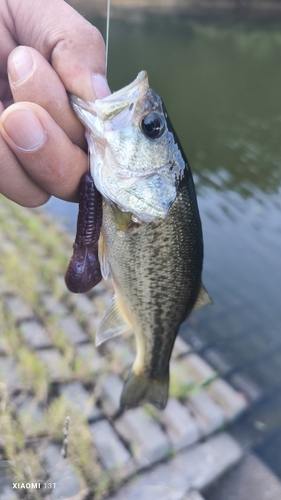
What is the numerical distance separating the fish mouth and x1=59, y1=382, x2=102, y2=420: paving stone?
2014 millimetres

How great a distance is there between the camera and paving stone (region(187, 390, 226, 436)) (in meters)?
3.05

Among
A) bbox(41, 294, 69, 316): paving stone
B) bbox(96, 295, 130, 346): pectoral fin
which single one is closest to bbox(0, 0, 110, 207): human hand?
bbox(96, 295, 130, 346): pectoral fin

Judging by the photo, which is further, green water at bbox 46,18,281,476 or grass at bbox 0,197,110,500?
green water at bbox 46,18,281,476

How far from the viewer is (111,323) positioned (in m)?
1.91

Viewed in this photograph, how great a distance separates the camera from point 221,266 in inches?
216

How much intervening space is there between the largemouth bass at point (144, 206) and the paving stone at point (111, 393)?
51.5 inches

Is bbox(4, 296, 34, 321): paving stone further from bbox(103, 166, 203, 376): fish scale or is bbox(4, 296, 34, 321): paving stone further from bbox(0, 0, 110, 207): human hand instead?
bbox(0, 0, 110, 207): human hand

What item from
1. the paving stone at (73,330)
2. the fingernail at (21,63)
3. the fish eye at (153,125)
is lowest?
the paving stone at (73,330)

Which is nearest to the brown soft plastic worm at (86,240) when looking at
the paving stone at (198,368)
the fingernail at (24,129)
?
the fingernail at (24,129)

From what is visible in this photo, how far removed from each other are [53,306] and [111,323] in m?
1.85

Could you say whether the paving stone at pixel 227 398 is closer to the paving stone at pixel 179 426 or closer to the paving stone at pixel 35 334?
the paving stone at pixel 179 426

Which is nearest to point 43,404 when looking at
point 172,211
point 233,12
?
point 172,211

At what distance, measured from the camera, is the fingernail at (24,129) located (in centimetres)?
140
